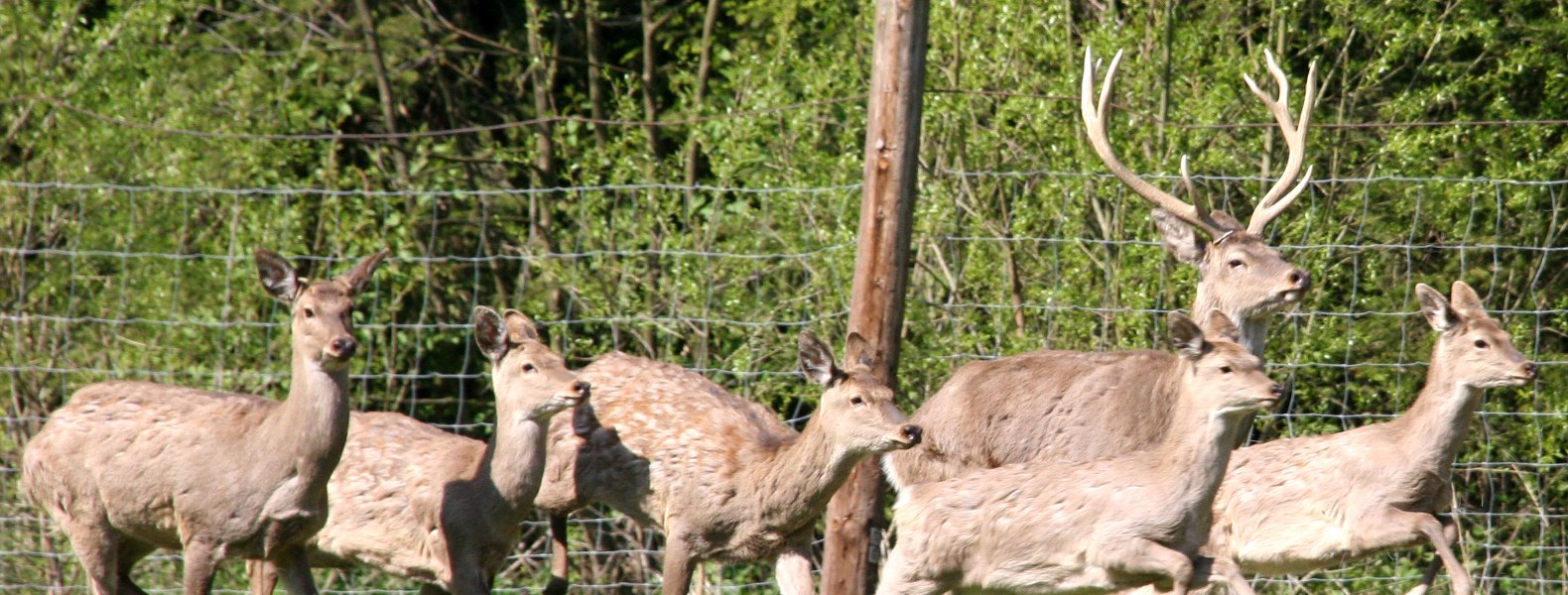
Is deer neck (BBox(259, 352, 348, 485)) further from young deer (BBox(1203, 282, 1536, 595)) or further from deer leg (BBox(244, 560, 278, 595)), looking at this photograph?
young deer (BBox(1203, 282, 1536, 595))

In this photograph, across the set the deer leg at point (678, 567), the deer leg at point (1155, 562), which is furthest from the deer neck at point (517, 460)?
the deer leg at point (1155, 562)

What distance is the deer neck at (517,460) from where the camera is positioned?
23.2ft

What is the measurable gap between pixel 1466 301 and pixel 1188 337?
1289mm

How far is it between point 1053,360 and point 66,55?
6.21 m

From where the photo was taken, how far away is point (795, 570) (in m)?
7.12

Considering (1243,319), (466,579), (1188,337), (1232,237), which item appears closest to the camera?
(1188,337)

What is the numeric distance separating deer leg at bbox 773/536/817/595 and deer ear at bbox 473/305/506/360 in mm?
1215

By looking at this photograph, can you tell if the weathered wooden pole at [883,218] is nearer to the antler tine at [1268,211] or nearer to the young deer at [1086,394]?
the young deer at [1086,394]

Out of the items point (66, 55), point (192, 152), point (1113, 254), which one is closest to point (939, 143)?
point (1113, 254)

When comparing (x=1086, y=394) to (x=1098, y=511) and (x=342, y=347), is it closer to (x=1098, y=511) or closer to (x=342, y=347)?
(x=1098, y=511)

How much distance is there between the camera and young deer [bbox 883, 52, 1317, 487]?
7.18 metres

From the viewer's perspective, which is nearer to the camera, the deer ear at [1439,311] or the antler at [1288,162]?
the deer ear at [1439,311]

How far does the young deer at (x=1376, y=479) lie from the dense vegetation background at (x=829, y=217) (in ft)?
2.66

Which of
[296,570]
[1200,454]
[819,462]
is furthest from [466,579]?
[1200,454]
